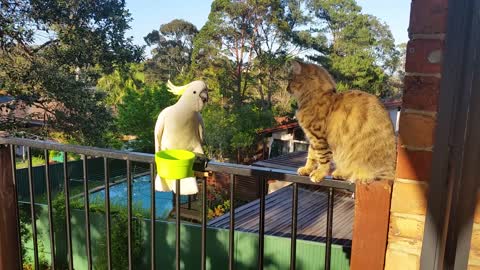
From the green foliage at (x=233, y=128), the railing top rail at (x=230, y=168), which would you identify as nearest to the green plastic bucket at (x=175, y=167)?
the railing top rail at (x=230, y=168)

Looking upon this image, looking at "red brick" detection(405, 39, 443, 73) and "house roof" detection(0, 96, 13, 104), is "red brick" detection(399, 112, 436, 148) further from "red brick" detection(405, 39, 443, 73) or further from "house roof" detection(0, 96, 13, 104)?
"house roof" detection(0, 96, 13, 104)

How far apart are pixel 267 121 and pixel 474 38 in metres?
11.5

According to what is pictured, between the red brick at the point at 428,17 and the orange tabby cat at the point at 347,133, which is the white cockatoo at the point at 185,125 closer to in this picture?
the orange tabby cat at the point at 347,133

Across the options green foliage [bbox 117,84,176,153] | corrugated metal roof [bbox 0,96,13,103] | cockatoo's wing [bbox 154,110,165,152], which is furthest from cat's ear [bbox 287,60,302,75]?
green foliage [bbox 117,84,176,153]

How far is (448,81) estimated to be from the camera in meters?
0.71

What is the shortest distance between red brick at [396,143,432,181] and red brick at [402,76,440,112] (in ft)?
0.33

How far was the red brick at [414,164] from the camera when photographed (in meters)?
0.83

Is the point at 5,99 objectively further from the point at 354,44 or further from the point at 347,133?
the point at 354,44

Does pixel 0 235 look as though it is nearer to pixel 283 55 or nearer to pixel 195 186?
pixel 195 186

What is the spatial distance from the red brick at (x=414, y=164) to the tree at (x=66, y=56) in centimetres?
605

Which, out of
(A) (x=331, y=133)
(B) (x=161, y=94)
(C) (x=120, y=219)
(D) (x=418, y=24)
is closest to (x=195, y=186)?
(A) (x=331, y=133)

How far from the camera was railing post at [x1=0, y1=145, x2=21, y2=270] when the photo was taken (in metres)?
1.52

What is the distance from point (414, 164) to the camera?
33.4 inches

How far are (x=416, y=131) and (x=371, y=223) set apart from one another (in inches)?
9.9
